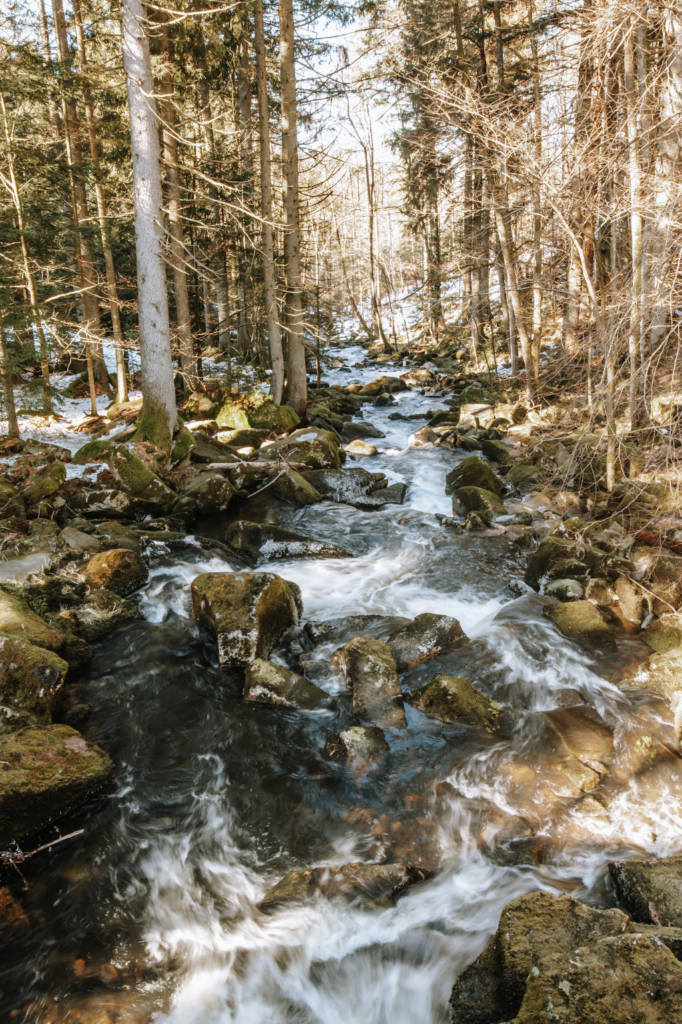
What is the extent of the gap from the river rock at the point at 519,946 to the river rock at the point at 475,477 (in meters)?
8.42

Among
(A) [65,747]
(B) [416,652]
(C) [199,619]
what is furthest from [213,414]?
(A) [65,747]

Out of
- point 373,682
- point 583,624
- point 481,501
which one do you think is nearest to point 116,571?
point 373,682

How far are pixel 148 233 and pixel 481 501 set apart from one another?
25.0ft

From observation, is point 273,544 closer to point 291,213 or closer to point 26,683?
point 26,683

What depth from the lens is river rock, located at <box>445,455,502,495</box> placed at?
10914mm

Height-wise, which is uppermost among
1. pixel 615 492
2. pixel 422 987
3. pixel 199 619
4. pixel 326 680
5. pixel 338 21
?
pixel 338 21

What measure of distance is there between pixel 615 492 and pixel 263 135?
1156 centimetres

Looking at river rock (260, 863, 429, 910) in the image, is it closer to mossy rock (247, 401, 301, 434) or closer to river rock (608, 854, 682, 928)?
river rock (608, 854, 682, 928)

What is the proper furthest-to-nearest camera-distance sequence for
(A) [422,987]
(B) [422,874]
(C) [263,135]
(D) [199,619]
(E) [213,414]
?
1. (E) [213,414]
2. (C) [263,135]
3. (D) [199,619]
4. (B) [422,874]
5. (A) [422,987]

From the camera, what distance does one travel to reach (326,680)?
586cm

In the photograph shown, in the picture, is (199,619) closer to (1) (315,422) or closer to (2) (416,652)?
(2) (416,652)

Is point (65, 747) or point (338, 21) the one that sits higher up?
point (338, 21)

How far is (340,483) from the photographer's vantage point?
1145 centimetres

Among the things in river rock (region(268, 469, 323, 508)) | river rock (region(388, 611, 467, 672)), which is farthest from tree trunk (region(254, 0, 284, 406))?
river rock (region(388, 611, 467, 672))
